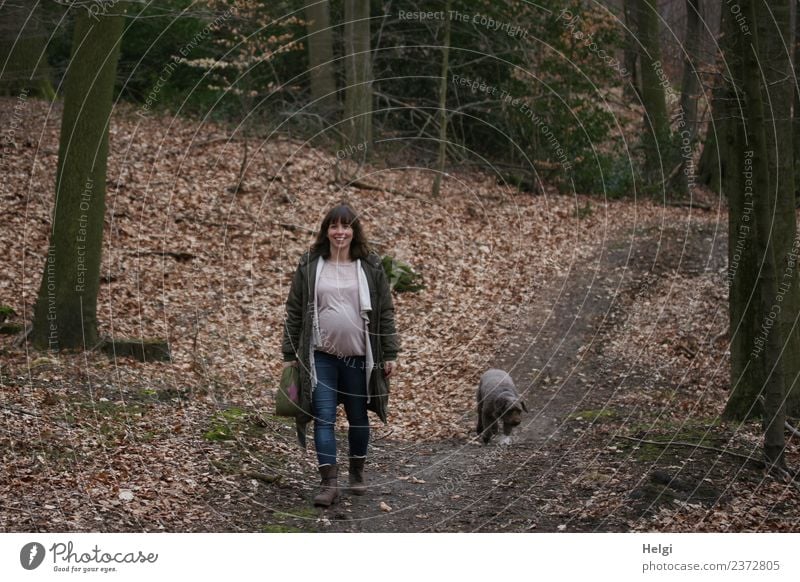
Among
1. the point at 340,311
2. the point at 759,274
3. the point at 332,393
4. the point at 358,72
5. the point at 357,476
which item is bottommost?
the point at 357,476

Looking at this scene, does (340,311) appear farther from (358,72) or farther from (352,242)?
(358,72)

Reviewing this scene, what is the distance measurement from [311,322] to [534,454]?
126 inches

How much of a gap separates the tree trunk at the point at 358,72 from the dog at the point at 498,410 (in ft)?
34.1

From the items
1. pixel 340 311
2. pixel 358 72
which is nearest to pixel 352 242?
pixel 340 311

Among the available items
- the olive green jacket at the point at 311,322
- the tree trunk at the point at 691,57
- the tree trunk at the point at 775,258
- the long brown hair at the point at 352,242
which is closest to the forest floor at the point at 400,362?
the tree trunk at the point at 775,258

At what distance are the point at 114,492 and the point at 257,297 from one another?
25.3ft

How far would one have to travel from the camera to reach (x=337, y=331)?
7383 mm

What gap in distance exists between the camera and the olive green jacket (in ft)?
24.4

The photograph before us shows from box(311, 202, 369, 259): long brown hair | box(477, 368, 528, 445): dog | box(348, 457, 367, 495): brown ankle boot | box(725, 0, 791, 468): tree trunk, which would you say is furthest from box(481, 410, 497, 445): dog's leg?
box(311, 202, 369, 259): long brown hair

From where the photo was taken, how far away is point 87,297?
11359mm

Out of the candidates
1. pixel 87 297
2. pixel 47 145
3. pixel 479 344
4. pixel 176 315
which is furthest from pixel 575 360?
pixel 47 145

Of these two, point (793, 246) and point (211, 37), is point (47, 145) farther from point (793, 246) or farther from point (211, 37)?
point (793, 246)

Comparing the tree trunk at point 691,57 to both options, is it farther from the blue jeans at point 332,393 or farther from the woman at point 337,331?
the blue jeans at point 332,393

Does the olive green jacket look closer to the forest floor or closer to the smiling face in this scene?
the smiling face
